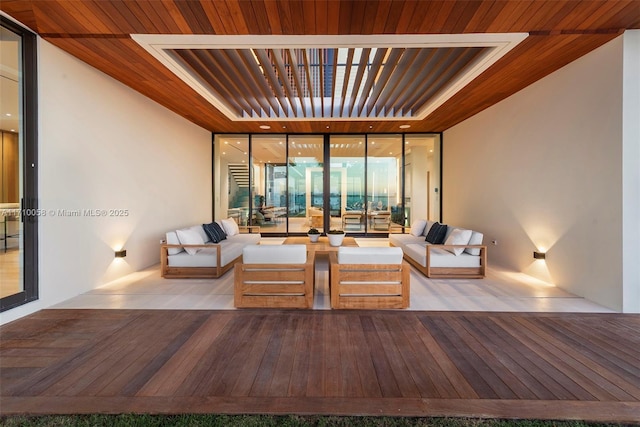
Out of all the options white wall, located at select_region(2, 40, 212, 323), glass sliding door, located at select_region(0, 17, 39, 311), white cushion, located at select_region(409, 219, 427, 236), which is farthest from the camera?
white cushion, located at select_region(409, 219, 427, 236)

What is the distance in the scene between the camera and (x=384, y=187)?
888cm

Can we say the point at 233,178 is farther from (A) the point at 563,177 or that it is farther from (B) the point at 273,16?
(A) the point at 563,177

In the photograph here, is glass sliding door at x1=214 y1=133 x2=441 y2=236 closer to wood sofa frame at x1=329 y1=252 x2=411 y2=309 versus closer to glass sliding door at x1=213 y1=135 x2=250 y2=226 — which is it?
glass sliding door at x1=213 y1=135 x2=250 y2=226

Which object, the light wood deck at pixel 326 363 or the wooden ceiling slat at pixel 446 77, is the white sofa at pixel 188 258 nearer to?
the light wood deck at pixel 326 363

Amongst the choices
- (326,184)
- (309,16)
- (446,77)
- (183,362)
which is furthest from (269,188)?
(183,362)

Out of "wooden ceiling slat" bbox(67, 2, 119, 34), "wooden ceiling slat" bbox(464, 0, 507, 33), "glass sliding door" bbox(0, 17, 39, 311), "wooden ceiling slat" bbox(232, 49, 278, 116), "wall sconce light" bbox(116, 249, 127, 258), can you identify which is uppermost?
"wooden ceiling slat" bbox(232, 49, 278, 116)

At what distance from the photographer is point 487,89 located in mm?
4727

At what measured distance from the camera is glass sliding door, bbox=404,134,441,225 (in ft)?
28.1

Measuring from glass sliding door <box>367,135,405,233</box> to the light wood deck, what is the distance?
575 cm

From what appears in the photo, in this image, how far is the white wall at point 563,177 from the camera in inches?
131

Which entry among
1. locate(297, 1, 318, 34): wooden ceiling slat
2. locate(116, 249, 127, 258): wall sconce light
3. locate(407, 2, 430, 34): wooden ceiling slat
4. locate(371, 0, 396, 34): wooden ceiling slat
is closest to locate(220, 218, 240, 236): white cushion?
locate(116, 249, 127, 258): wall sconce light

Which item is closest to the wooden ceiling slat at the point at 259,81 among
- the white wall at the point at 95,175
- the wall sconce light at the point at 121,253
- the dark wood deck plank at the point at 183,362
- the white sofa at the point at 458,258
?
the white wall at the point at 95,175

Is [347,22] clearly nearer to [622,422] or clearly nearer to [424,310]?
[424,310]

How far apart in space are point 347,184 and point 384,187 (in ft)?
3.97
